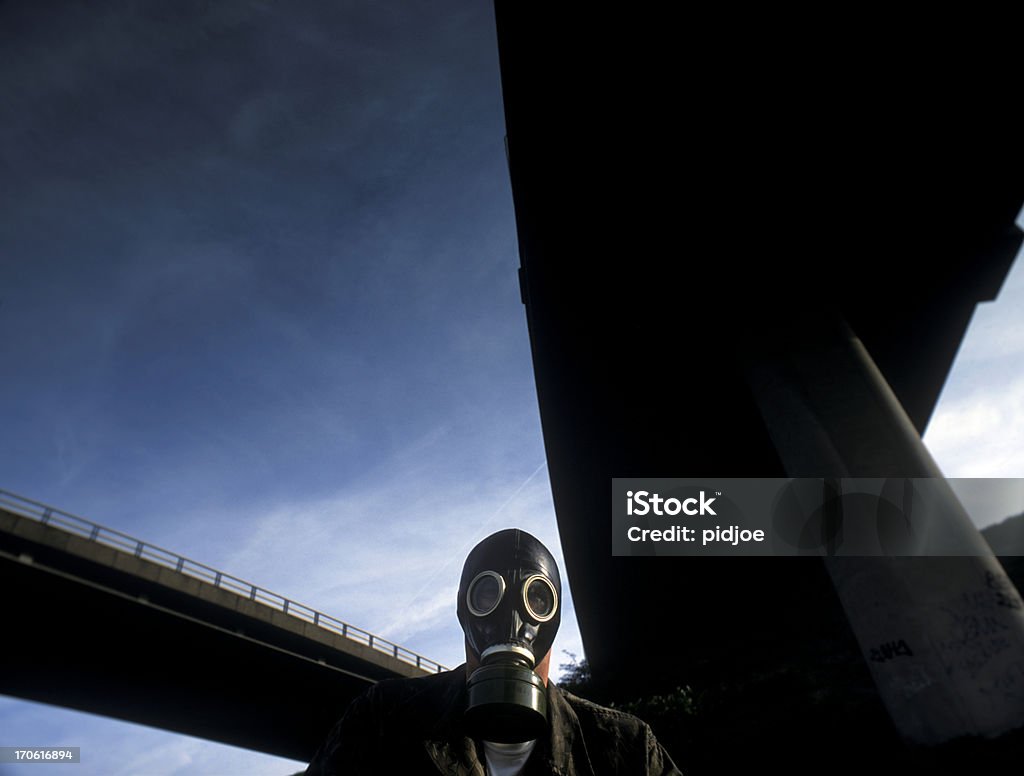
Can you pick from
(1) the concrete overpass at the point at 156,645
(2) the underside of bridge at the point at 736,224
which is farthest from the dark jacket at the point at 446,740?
(1) the concrete overpass at the point at 156,645

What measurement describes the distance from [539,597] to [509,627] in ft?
0.76

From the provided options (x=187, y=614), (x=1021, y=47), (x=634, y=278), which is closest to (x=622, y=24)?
(x=634, y=278)

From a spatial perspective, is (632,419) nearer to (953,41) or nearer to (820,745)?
(820,745)

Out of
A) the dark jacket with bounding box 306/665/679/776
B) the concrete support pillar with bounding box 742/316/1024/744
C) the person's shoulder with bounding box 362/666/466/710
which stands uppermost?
the concrete support pillar with bounding box 742/316/1024/744

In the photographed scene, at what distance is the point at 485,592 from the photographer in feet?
9.54

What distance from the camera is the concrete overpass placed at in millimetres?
16547

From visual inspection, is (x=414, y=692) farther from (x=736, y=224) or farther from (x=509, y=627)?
(x=736, y=224)

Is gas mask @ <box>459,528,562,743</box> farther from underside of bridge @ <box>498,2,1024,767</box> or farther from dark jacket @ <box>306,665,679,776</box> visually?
underside of bridge @ <box>498,2,1024,767</box>

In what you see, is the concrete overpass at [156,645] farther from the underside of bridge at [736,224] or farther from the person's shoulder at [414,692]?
the person's shoulder at [414,692]

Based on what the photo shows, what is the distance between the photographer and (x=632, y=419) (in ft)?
50.4

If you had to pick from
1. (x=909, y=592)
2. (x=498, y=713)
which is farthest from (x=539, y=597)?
(x=909, y=592)

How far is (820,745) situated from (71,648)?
2120 cm

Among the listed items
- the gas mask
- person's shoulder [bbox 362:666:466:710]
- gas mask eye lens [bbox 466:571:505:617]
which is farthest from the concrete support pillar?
gas mask eye lens [bbox 466:571:505:617]
